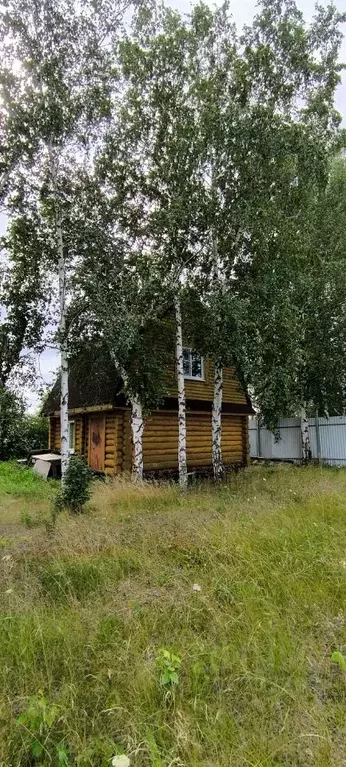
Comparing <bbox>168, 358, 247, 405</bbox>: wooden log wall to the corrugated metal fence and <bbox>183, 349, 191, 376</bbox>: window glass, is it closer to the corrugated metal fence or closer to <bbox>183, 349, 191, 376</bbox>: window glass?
<bbox>183, 349, 191, 376</bbox>: window glass

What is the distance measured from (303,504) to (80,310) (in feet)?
20.8

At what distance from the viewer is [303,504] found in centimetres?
615

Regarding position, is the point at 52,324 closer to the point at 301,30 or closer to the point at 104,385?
the point at 104,385

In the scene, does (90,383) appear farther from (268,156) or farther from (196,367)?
(268,156)

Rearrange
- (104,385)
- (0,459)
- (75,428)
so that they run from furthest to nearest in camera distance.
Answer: (0,459)
(75,428)
(104,385)

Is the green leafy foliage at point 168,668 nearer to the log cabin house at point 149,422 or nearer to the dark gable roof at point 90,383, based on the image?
the dark gable roof at point 90,383

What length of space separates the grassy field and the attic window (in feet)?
33.7

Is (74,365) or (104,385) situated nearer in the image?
(74,365)

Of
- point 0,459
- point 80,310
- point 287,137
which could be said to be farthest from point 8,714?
point 0,459

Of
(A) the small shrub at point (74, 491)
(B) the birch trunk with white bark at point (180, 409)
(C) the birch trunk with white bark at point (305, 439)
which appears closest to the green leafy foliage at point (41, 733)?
(A) the small shrub at point (74, 491)

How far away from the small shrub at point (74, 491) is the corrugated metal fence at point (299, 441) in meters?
12.7

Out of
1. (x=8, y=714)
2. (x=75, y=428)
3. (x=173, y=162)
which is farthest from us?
(x=75, y=428)

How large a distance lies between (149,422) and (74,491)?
20.6 feet

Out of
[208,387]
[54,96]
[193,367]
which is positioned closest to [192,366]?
[193,367]
